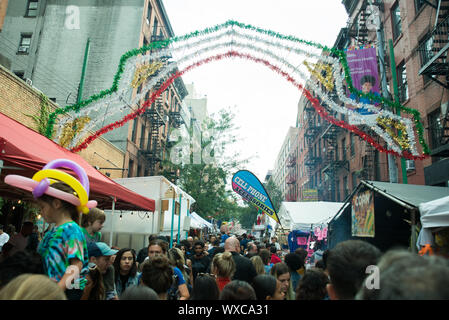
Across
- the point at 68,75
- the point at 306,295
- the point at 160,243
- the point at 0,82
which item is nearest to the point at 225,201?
the point at 68,75

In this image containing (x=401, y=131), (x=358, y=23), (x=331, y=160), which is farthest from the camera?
(x=331, y=160)

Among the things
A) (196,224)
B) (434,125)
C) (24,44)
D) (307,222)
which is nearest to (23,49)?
(24,44)

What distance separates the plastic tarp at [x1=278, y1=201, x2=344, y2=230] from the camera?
16562mm

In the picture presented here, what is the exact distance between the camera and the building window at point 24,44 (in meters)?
25.3

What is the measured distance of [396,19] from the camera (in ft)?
61.7

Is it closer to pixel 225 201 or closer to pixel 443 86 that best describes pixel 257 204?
pixel 443 86

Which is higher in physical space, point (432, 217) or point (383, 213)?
point (383, 213)

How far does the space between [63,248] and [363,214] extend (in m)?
7.98

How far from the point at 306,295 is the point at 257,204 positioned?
4800 mm

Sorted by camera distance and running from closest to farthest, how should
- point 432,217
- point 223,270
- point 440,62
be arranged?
point 223,270
point 432,217
point 440,62

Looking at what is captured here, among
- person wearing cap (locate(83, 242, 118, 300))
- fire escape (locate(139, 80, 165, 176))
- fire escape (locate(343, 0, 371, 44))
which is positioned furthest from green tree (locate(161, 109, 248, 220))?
person wearing cap (locate(83, 242, 118, 300))

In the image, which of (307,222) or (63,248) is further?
(307,222)

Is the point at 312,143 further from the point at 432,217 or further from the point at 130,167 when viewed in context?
the point at 432,217

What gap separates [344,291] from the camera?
1907 millimetres
